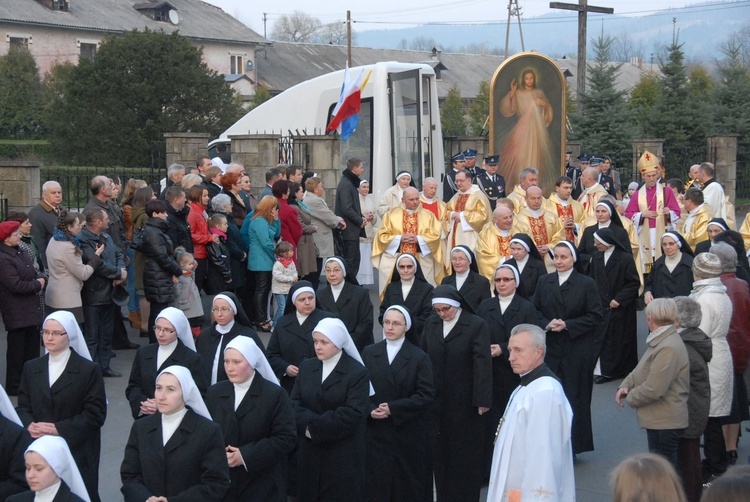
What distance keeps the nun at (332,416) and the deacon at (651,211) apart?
8.23 metres

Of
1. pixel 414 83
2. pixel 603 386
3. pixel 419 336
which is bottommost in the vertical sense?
pixel 603 386

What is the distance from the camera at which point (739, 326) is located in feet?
26.5

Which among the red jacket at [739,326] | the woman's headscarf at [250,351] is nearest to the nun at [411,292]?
the red jacket at [739,326]

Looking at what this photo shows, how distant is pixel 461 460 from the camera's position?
24.2ft

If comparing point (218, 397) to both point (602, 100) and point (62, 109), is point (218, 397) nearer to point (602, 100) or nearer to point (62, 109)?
point (602, 100)

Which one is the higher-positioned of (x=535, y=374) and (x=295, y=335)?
(x=535, y=374)

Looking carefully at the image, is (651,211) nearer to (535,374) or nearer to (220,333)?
(220,333)

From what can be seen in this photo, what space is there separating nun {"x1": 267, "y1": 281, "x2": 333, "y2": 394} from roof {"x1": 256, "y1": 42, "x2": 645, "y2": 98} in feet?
180

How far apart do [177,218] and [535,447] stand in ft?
22.3

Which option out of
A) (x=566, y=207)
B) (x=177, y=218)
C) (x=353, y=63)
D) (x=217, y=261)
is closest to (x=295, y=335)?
(x=177, y=218)

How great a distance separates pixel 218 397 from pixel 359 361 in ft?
3.45

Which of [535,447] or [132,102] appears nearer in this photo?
[535,447]

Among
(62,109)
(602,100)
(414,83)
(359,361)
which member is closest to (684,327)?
(359,361)

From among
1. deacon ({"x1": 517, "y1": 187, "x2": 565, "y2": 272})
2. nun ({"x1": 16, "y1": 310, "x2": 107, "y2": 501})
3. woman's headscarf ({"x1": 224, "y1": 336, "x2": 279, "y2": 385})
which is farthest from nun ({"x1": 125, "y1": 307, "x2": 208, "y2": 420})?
deacon ({"x1": 517, "y1": 187, "x2": 565, "y2": 272})
